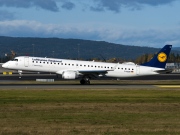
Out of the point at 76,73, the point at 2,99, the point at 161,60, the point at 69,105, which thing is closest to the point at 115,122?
the point at 69,105

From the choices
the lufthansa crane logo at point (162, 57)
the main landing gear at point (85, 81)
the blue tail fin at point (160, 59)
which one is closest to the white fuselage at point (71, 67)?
the blue tail fin at point (160, 59)

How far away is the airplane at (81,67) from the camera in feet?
177

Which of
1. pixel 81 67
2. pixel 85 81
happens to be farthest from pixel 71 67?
pixel 85 81

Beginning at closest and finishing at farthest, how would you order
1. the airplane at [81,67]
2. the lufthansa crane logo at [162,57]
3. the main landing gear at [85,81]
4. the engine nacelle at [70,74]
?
the engine nacelle at [70,74] < the airplane at [81,67] < the main landing gear at [85,81] < the lufthansa crane logo at [162,57]

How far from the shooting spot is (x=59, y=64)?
54.2 metres

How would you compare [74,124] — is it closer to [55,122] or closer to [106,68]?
[55,122]

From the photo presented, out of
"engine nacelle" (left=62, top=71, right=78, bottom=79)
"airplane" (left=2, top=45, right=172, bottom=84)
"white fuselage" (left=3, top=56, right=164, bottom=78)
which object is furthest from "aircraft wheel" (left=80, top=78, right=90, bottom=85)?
"engine nacelle" (left=62, top=71, right=78, bottom=79)

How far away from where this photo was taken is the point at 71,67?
54.6 metres

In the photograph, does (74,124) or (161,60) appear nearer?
(74,124)

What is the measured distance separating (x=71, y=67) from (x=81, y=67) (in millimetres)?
1141

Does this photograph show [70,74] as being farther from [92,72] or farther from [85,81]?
[92,72]

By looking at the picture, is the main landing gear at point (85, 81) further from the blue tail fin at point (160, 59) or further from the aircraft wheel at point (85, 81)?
the blue tail fin at point (160, 59)

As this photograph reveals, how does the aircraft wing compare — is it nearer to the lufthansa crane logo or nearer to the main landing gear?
the main landing gear

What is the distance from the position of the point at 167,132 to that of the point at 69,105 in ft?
36.7
